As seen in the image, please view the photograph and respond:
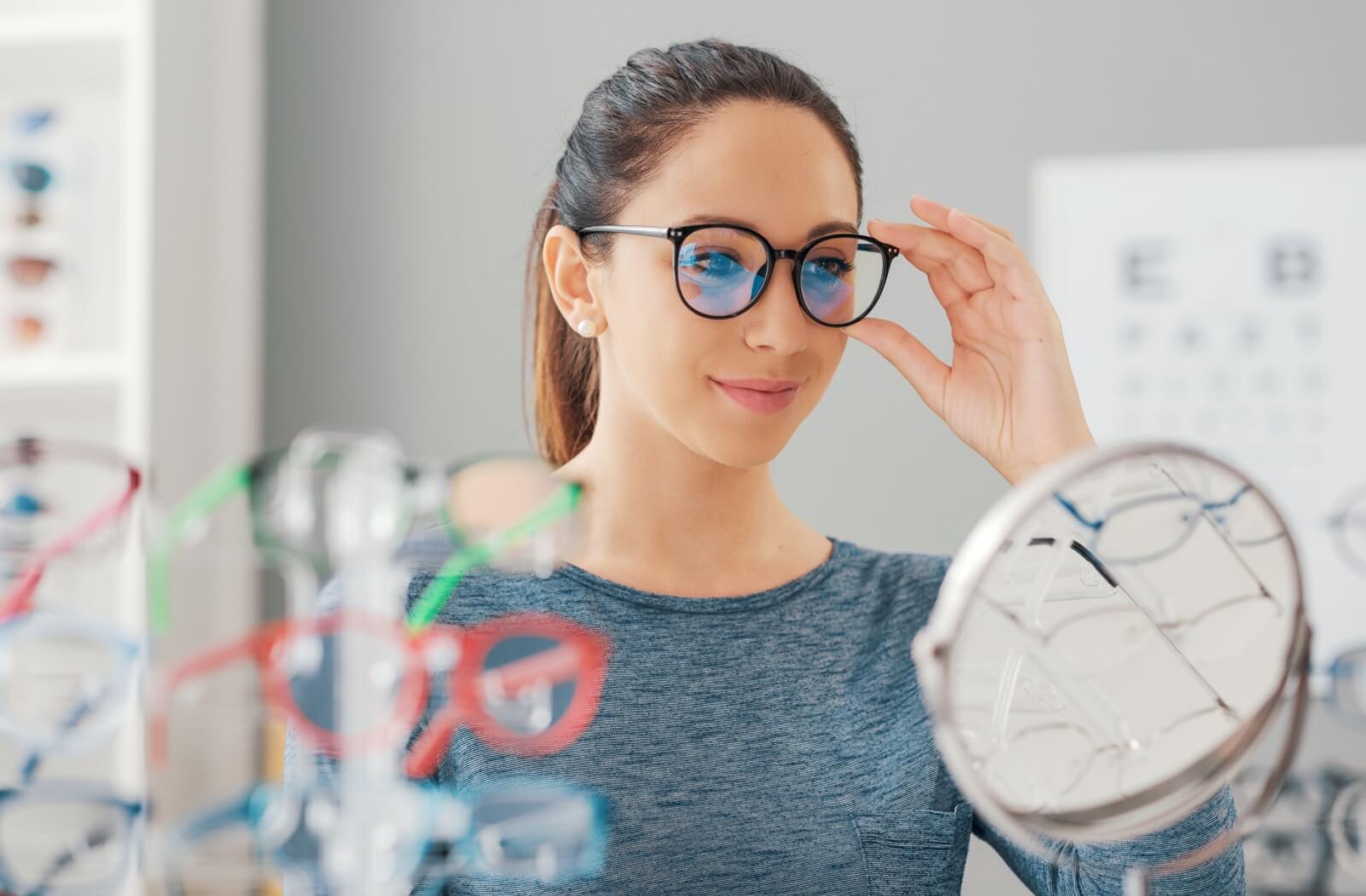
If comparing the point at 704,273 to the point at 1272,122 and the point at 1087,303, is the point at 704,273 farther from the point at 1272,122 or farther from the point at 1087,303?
the point at 1272,122

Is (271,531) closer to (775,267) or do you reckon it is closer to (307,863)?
(307,863)

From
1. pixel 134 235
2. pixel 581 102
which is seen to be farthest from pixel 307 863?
pixel 581 102

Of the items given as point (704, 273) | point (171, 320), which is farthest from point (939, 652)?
point (171, 320)

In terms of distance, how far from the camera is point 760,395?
82 centimetres

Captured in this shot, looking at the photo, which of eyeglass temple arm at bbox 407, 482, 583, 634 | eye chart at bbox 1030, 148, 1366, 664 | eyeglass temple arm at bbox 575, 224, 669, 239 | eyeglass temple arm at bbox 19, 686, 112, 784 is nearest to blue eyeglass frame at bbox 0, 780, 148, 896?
eyeglass temple arm at bbox 19, 686, 112, 784

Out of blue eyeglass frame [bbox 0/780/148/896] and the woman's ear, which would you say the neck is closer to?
the woman's ear

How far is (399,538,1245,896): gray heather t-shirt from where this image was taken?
2.93ft

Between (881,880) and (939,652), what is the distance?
0.56 metres

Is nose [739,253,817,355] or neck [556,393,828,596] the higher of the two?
nose [739,253,817,355]

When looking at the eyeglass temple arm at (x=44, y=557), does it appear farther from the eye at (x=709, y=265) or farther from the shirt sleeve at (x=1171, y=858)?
the shirt sleeve at (x=1171, y=858)

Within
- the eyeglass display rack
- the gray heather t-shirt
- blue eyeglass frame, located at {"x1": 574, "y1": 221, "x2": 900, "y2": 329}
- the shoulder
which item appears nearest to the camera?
blue eyeglass frame, located at {"x1": 574, "y1": 221, "x2": 900, "y2": 329}

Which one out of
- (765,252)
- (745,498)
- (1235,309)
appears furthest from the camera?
(1235,309)

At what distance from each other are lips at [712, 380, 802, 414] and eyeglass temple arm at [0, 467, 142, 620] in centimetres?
42

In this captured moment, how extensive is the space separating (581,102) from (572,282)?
3.54 feet
